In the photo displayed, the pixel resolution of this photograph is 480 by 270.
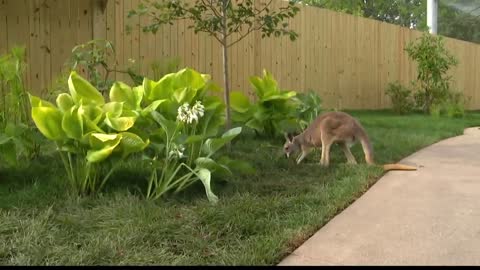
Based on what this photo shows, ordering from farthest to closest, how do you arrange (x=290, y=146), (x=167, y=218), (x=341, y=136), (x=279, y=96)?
1. (x=279, y=96)
2. (x=290, y=146)
3. (x=341, y=136)
4. (x=167, y=218)

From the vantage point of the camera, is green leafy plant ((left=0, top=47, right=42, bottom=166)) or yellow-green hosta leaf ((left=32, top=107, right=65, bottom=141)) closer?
yellow-green hosta leaf ((left=32, top=107, right=65, bottom=141))

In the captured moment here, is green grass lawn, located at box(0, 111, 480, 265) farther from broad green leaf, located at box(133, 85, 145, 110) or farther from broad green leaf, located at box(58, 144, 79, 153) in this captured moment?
broad green leaf, located at box(133, 85, 145, 110)

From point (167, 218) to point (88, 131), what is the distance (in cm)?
91

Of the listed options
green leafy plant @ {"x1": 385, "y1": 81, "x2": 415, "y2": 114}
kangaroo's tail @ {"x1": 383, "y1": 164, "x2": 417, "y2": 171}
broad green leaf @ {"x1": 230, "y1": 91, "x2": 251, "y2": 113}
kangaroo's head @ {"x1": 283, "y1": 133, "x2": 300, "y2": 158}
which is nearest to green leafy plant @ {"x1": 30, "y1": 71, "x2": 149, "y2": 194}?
kangaroo's head @ {"x1": 283, "y1": 133, "x2": 300, "y2": 158}

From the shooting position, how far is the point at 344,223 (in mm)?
3641

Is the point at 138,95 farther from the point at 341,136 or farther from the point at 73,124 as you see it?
the point at 341,136

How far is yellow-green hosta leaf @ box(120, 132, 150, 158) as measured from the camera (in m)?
3.76

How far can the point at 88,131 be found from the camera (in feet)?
12.6

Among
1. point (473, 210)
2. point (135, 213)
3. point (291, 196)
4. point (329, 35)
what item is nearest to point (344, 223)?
point (291, 196)

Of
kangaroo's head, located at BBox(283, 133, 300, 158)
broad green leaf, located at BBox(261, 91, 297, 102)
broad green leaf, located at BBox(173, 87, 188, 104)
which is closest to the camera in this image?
broad green leaf, located at BBox(173, 87, 188, 104)

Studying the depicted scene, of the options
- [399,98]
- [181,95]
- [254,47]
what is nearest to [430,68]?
[399,98]

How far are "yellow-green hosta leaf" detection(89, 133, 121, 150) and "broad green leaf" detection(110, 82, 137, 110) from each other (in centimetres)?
57

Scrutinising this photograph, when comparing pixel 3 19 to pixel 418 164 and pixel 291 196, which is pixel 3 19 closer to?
pixel 291 196

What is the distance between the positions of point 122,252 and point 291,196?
1632mm
